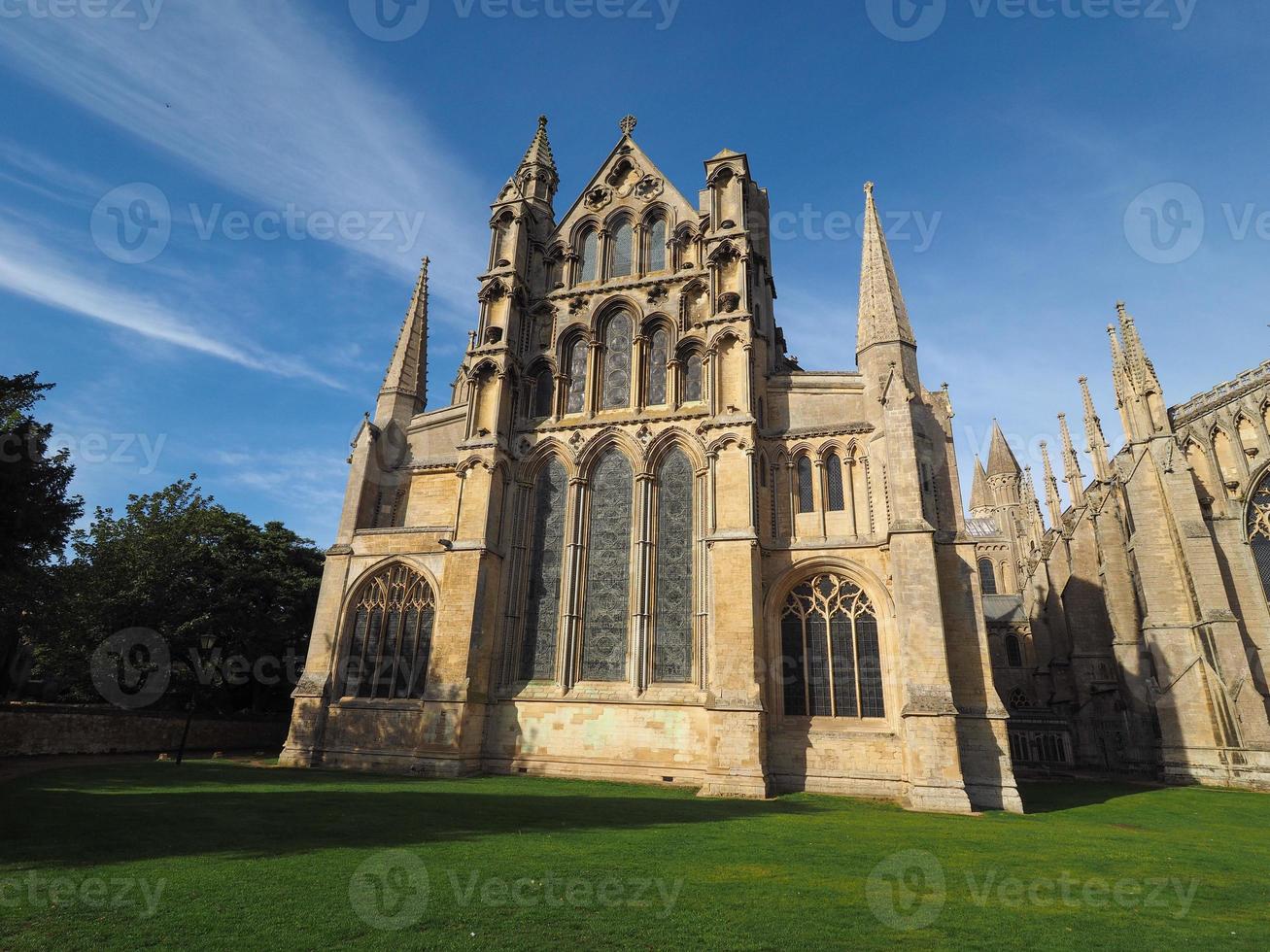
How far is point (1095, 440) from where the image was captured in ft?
123

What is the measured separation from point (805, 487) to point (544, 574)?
929 cm

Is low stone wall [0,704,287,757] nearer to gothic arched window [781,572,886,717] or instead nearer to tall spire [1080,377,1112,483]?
gothic arched window [781,572,886,717]

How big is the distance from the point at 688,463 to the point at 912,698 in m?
9.89

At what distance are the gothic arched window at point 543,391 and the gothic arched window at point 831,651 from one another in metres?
11.4

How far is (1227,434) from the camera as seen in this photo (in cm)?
3120

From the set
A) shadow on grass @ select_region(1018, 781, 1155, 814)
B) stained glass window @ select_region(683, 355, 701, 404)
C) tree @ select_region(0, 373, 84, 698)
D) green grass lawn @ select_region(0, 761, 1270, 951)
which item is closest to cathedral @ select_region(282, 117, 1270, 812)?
stained glass window @ select_region(683, 355, 701, 404)

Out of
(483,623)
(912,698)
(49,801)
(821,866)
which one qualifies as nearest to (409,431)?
(483,623)

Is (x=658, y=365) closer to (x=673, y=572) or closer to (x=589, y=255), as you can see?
(x=589, y=255)

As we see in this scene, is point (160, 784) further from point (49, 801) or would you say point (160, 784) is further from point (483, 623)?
point (483, 623)

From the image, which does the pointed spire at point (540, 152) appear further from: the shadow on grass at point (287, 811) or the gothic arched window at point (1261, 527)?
the gothic arched window at point (1261, 527)

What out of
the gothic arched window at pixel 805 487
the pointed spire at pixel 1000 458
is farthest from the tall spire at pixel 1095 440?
the pointed spire at pixel 1000 458

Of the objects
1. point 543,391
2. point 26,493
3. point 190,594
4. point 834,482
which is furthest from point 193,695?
point 834,482

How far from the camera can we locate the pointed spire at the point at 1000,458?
7338cm

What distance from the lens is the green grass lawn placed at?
6.71 meters
